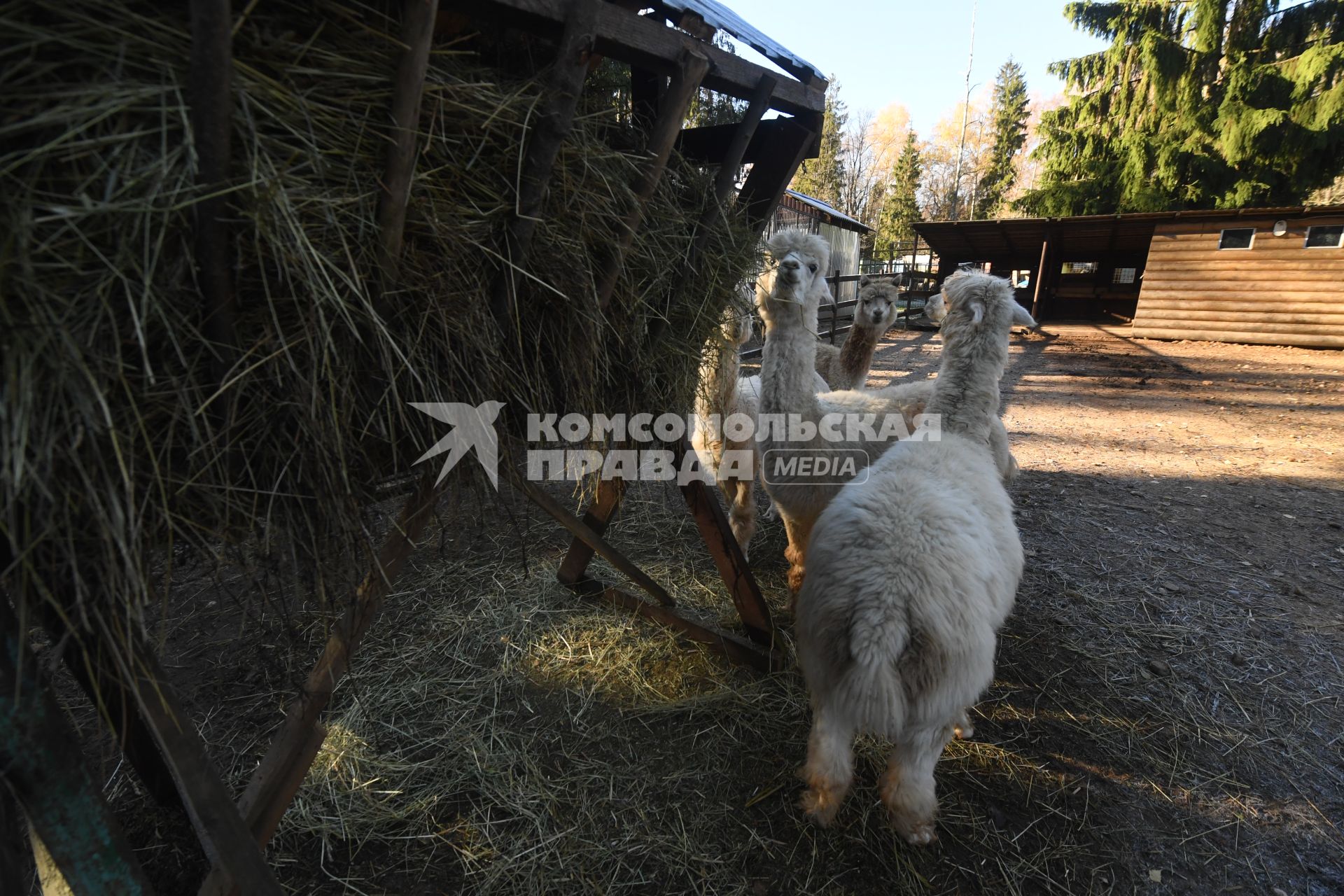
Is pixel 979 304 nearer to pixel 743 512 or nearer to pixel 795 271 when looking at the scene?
pixel 795 271

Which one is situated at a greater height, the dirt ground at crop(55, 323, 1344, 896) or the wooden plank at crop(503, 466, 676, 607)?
the wooden plank at crop(503, 466, 676, 607)

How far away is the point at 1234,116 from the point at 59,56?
77.3 feet

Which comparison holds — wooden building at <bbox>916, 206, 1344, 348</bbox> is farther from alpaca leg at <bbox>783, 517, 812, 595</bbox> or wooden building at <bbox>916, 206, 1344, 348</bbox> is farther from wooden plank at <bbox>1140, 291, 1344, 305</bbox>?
alpaca leg at <bbox>783, 517, 812, 595</bbox>

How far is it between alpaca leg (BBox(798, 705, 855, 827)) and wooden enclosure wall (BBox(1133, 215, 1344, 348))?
17.4m

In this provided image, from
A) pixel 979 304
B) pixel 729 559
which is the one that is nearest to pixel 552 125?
pixel 729 559

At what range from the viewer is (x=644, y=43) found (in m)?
1.48

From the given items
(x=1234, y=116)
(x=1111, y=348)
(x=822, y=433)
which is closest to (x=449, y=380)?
(x=822, y=433)

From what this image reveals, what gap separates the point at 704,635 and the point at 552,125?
98.7 inches

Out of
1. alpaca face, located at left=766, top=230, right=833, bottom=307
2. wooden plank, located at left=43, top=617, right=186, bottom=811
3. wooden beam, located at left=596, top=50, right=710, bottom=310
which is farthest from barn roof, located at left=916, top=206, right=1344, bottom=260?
wooden plank, located at left=43, top=617, right=186, bottom=811

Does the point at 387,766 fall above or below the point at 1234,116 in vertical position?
below

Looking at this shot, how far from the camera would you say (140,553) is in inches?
40.2

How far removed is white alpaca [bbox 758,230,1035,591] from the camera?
11.2 feet

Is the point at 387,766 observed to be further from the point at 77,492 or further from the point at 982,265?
the point at 982,265

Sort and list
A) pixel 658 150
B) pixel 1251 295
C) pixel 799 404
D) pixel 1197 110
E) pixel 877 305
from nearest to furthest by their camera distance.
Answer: pixel 658 150
pixel 799 404
pixel 877 305
pixel 1251 295
pixel 1197 110
